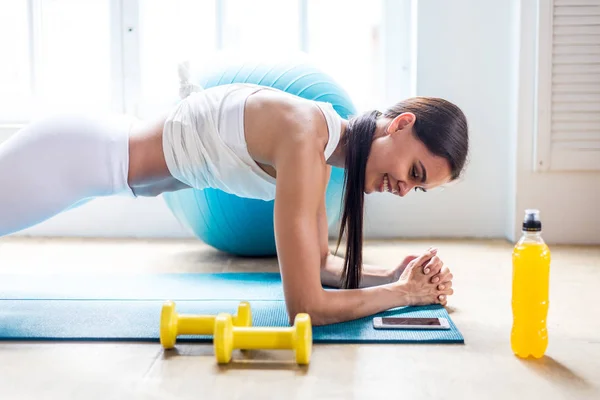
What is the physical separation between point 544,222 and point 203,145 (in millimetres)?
1967

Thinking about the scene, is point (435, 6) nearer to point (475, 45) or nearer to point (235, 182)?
point (475, 45)

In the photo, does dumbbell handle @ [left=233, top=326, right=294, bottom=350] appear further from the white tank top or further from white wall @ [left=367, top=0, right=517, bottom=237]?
white wall @ [left=367, top=0, right=517, bottom=237]

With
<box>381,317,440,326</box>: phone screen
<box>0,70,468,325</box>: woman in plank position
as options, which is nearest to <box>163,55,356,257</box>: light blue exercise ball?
<box>0,70,468,325</box>: woman in plank position

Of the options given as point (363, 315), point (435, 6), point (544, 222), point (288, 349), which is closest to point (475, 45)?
point (435, 6)

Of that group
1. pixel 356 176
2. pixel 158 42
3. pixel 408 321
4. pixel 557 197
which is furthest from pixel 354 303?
pixel 158 42

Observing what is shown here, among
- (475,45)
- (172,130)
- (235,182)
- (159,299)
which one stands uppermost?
(475,45)

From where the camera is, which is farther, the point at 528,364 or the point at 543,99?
the point at 543,99

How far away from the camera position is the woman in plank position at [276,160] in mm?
1617

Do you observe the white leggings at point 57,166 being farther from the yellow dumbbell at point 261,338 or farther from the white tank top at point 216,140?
the yellow dumbbell at point 261,338

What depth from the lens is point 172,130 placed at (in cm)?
179

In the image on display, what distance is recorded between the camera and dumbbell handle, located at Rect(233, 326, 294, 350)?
146 cm

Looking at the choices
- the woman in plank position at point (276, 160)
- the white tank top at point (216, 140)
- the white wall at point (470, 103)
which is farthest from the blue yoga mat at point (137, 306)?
the white wall at point (470, 103)

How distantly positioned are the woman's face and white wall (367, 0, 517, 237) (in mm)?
1618

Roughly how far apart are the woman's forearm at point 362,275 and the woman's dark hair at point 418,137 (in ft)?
1.06
